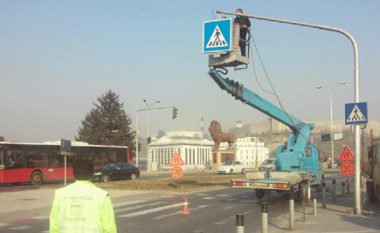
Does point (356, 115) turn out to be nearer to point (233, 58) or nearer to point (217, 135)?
point (233, 58)

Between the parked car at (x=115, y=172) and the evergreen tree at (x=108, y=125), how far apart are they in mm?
35355

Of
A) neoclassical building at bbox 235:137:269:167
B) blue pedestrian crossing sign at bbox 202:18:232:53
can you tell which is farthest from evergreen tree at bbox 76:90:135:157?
blue pedestrian crossing sign at bbox 202:18:232:53

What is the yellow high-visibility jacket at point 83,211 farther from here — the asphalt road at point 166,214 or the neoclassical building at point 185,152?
the neoclassical building at point 185,152

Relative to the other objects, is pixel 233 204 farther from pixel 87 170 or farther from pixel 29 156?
pixel 29 156

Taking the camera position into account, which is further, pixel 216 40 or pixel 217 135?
pixel 217 135

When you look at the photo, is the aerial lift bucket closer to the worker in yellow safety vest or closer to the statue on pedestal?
the worker in yellow safety vest

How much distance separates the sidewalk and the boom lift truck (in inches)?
49.9

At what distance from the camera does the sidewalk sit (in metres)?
13.2

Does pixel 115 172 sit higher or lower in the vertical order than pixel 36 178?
higher

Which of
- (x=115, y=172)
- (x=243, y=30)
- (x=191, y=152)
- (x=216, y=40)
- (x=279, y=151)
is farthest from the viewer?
(x=191, y=152)

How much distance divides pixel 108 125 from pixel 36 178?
42939mm

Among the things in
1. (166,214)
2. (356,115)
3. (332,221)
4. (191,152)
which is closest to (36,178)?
(166,214)

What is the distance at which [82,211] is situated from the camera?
14.8 feet

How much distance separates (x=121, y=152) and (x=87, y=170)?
137 feet
